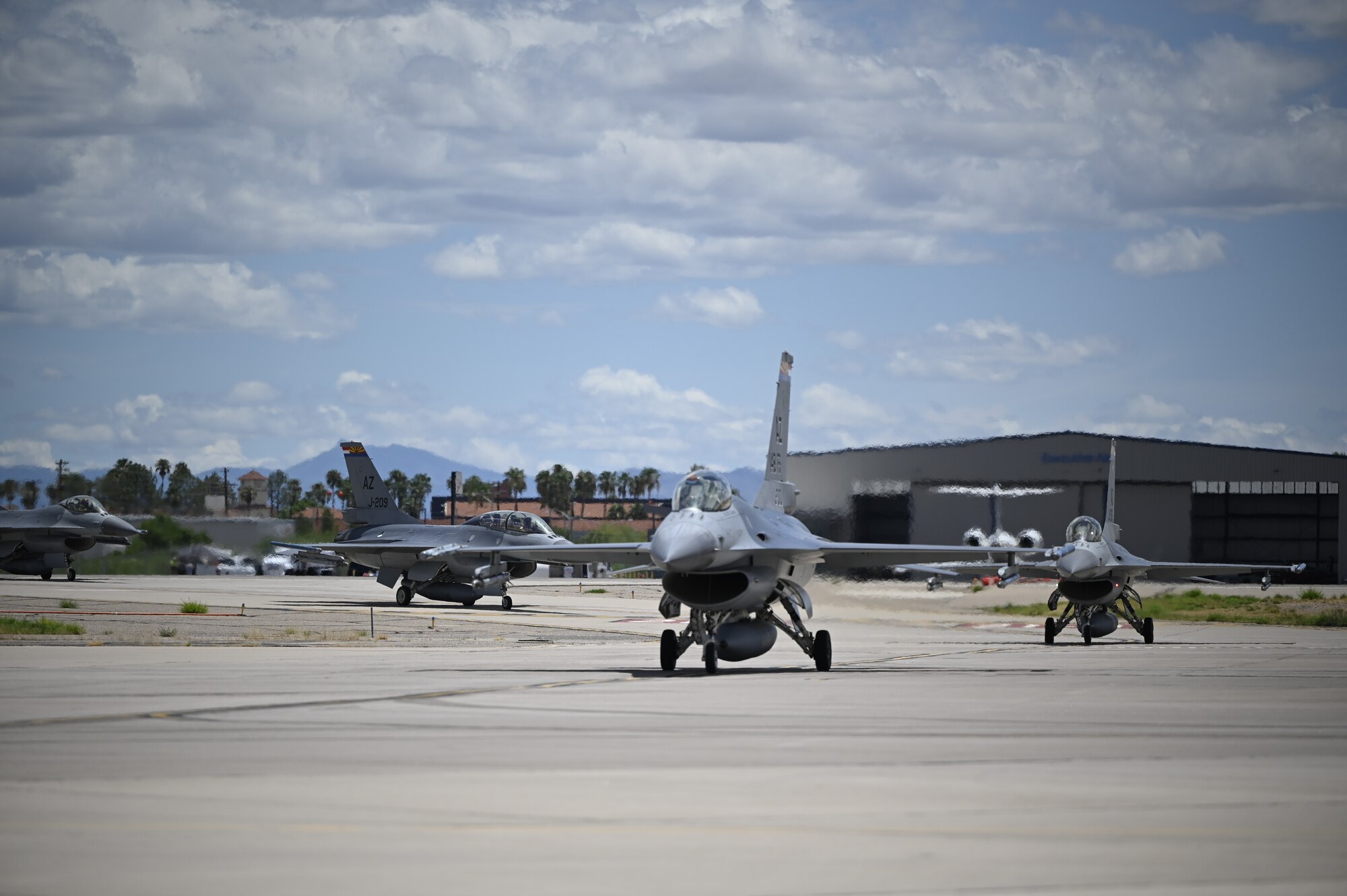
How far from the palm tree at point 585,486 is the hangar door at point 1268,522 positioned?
119 meters

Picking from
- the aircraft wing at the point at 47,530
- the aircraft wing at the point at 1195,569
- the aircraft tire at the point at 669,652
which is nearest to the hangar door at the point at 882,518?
the aircraft wing at the point at 1195,569

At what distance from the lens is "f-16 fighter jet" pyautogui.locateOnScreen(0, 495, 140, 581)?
54.9m

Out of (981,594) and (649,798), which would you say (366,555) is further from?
(649,798)

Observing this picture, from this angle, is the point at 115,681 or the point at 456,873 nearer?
the point at 456,873

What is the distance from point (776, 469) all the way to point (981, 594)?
27.0 m

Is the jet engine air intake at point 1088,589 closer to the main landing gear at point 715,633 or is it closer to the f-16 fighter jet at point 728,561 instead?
the f-16 fighter jet at point 728,561

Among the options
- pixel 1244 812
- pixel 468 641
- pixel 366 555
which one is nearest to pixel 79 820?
pixel 1244 812

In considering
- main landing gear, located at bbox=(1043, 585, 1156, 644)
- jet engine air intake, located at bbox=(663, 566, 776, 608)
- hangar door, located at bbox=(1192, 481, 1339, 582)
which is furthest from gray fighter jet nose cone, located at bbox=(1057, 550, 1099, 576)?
hangar door, located at bbox=(1192, 481, 1339, 582)

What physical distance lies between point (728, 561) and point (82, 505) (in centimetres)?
4078

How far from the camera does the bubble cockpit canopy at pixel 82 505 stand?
182 ft

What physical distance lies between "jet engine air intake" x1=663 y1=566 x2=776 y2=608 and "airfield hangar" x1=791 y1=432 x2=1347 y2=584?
154ft

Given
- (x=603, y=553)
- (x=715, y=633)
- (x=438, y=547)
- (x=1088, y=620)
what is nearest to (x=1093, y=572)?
(x=1088, y=620)

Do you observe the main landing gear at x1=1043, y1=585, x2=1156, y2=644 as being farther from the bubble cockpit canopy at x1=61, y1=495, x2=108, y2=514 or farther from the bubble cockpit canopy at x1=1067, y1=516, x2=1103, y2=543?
the bubble cockpit canopy at x1=61, y1=495, x2=108, y2=514

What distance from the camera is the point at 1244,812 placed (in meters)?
8.50
